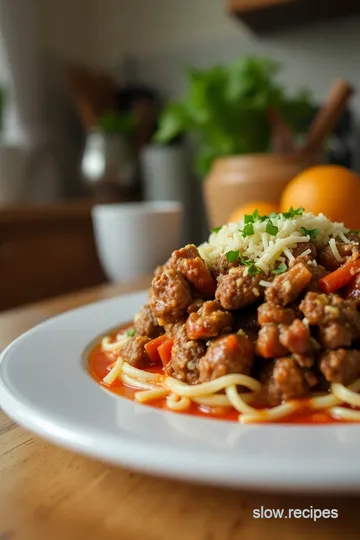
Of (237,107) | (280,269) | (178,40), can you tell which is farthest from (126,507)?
(178,40)

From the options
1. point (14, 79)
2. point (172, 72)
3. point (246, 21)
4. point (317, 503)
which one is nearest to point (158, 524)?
point (317, 503)

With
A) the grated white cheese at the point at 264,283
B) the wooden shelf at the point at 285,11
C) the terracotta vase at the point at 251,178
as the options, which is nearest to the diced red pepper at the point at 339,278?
the grated white cheese at the point at 264,283

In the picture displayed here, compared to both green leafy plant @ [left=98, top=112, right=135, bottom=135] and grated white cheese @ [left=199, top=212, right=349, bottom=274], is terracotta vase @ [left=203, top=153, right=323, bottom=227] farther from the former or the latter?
grated white cheese @ [left=199, top=212, right=349, bottom=274]

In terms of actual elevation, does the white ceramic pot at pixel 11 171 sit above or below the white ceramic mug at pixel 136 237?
above

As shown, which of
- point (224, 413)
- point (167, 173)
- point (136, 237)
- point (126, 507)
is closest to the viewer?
point (126, 507)

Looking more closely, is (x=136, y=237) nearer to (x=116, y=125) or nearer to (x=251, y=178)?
(x=251, y=178)

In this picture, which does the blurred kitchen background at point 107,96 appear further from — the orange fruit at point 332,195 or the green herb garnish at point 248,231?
the green herb garnish at point 248,231
